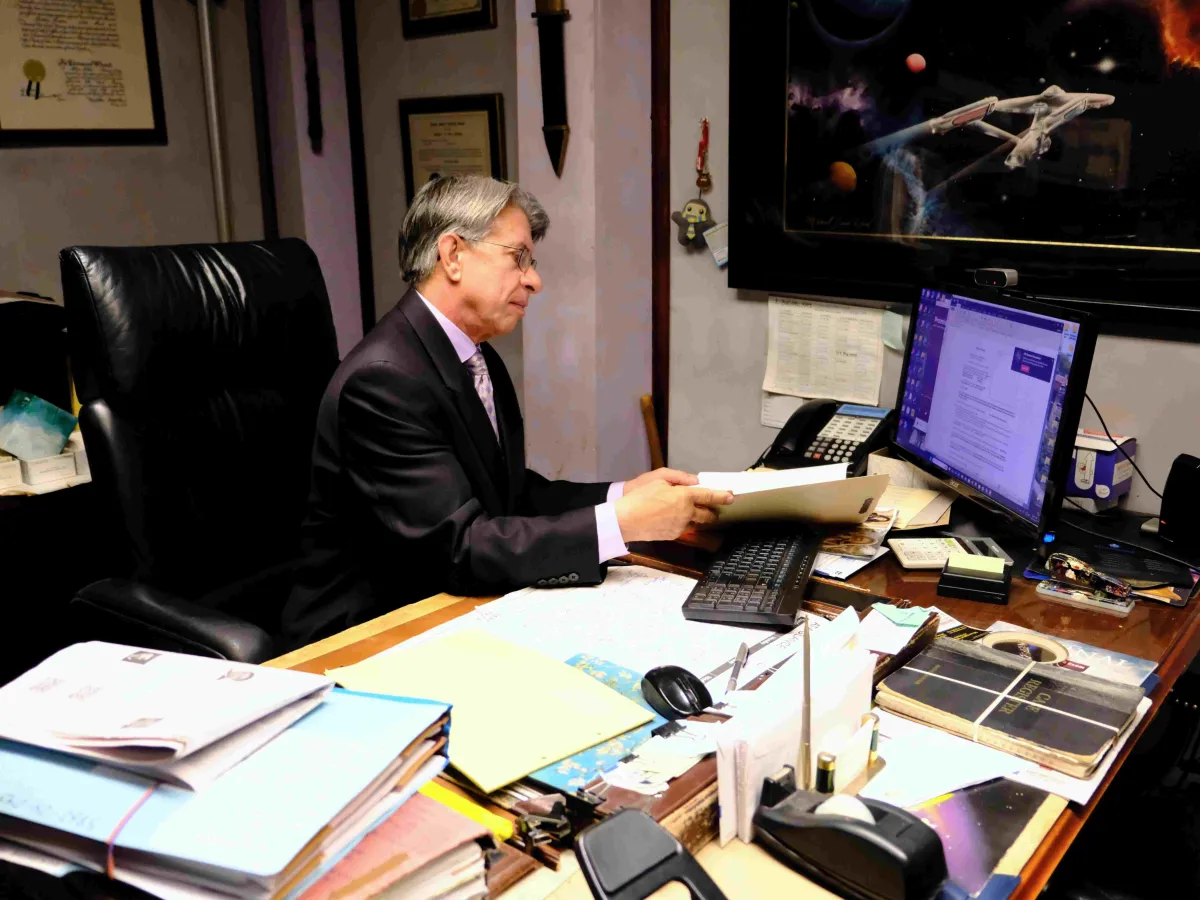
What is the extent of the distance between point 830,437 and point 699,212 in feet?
2.35

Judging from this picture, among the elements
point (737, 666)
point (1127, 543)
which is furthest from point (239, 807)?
point (1127, 543)

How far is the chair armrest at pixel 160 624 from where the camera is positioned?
1.41 metres

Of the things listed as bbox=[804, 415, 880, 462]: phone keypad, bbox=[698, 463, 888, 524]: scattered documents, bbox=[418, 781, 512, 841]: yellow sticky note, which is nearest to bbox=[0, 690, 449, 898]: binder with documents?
bbox=[418, 781, 512, 841]: yellow sticky note

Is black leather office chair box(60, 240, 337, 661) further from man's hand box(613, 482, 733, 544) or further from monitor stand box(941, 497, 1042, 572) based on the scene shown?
monitor stand box(941, 497, 1042, 572)

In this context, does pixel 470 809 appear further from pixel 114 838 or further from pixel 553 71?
pixel 553 71

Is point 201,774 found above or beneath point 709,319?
beneath

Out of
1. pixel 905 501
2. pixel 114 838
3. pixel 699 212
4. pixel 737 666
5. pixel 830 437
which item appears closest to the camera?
pixel 114 838

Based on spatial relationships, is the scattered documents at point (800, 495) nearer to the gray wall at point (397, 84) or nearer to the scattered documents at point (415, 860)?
the scattered documents at point (415, 860)

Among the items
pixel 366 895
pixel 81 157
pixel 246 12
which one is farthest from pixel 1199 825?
pixel 246 12

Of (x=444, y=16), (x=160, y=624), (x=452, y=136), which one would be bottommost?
(x=160, y=624)

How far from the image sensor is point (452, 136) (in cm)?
301

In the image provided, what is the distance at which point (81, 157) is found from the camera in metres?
2.82

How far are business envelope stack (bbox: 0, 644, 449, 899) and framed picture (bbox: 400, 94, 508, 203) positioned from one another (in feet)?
7.65

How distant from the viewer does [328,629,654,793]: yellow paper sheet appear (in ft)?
3.30
